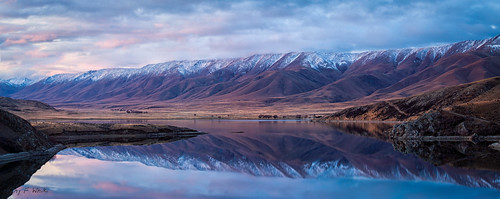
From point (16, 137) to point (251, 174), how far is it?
22961 millimetres

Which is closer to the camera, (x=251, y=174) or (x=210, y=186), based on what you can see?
(x=210, y=186)

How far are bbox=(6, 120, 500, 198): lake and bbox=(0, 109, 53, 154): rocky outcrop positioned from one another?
101 inches

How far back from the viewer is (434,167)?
3819 cm

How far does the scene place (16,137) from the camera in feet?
140

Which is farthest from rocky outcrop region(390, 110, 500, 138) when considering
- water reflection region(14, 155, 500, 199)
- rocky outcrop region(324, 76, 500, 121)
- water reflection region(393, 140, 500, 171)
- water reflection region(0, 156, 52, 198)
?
water reflection region(0, 156, 52, 198)

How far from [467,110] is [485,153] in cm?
2115

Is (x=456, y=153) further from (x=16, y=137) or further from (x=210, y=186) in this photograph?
(x=16, y=137)

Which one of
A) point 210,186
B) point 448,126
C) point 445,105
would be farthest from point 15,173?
point 445,105

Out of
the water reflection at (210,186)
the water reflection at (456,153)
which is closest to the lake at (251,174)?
the water reflection at (210,186)

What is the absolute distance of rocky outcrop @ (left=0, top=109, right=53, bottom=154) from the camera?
4144cm

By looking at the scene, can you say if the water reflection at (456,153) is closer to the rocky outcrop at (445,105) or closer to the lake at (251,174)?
the lake at (251,174)

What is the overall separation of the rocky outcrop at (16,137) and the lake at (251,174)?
2.56 meters

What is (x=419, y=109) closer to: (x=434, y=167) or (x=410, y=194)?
(x=434, y=167)

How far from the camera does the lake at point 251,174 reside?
28.5 m
